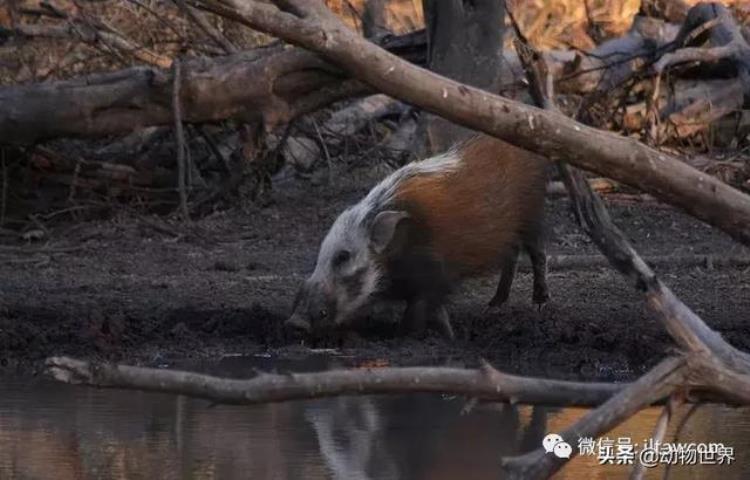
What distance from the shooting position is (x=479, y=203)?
25.5ft

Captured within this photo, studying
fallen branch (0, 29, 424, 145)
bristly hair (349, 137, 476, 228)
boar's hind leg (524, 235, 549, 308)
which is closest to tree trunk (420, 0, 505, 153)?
fallen branch (0, 29, 424, 145)

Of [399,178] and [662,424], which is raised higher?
[399,178]

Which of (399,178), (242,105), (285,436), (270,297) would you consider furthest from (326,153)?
(285,436)

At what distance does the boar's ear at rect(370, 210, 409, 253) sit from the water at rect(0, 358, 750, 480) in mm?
1008

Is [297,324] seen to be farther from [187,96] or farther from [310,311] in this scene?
[187,96]

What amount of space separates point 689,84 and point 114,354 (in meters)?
5.54

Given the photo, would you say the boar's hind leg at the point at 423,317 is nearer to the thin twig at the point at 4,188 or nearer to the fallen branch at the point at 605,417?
the thin twig at the point at 4,188

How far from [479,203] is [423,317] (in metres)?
0.62

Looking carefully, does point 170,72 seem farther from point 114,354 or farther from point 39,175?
point 114,354

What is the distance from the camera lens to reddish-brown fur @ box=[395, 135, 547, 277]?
7590 mm

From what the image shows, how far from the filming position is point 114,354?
7145 millimetres

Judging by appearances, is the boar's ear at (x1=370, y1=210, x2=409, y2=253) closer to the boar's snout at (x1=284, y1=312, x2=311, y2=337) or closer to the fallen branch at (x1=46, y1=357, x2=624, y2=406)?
the boar's snout at (x1=284, y1=312, x2=311, y2=337)

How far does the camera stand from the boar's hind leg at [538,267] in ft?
26.8

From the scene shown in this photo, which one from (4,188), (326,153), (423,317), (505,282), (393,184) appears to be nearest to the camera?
(423,317)
